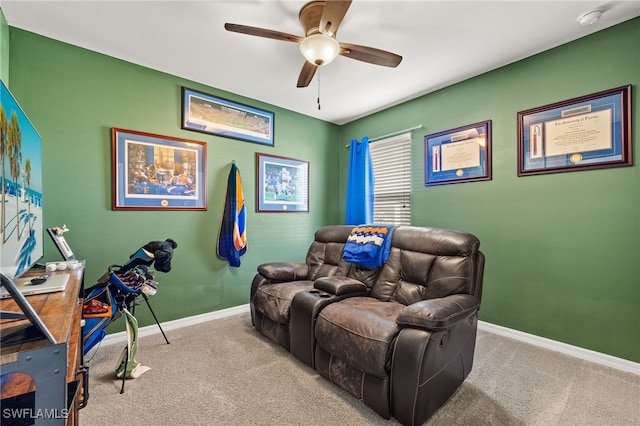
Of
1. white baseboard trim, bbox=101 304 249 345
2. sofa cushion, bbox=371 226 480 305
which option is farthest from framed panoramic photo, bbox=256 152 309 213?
sofa cushion, bbox=371 226 480 305

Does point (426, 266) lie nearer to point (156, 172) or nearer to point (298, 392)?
point (298, 392)

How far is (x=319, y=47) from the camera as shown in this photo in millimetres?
1818

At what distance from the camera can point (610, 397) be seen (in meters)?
1.74

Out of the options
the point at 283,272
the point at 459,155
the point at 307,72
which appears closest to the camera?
the point at 307,72

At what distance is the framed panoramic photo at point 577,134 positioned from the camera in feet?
6.84

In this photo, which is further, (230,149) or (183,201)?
(230,149)

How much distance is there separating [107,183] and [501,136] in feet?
12.3

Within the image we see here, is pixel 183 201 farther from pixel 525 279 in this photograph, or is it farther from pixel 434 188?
pixel 525 279

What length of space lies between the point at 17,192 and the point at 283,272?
185 centimetres

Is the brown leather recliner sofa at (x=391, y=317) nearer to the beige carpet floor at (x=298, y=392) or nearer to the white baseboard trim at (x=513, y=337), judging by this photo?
the beige carpet floor at (x=298, y=392)

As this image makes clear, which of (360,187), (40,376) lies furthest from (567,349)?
(40,376)

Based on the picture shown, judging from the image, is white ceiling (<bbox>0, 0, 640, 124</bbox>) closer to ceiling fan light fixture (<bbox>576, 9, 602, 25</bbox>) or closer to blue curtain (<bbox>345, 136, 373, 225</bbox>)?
ceiling fan light fixture (<bbox>576, 9, 602, 25</bbox>)

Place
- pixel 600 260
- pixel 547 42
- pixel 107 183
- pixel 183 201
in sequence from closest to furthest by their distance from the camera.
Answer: pixel 600 260 < pixel 547 42 < pixel 107 183 < pixel 183 201

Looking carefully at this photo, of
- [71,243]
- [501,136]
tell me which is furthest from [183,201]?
[501,136]
